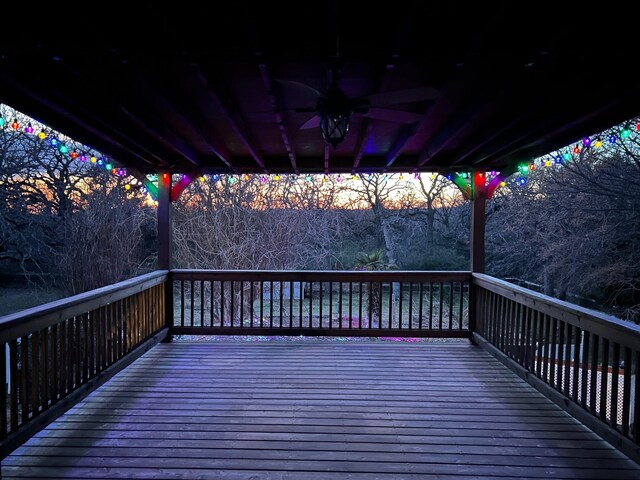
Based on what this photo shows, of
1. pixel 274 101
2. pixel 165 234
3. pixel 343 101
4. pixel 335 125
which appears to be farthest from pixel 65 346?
pixel 343 101

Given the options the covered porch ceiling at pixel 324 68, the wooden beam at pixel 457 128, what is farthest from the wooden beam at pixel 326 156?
the wooden beam at pixel 457 128

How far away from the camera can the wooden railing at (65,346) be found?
7.61ft

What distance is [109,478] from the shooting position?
206 cm

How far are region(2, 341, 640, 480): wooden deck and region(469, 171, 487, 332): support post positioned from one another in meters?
1.13

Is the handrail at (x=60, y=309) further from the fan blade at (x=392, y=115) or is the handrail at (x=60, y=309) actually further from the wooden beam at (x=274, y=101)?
the fan blade at (x=392, y=115)

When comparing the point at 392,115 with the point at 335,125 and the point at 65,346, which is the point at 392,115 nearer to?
the point at 335,125

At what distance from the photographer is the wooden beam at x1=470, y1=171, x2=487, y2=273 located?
16.1 feet

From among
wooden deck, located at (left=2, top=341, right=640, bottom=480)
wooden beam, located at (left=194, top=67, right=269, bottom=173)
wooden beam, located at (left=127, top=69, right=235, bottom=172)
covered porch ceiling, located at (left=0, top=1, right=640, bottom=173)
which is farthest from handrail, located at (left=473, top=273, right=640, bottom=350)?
→ wooden beam, located at (left=127, top=69, right=235, bottom=172)

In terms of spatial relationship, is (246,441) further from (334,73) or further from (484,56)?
(484,56)

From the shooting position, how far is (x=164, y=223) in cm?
502

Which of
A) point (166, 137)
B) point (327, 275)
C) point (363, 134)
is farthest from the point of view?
point (327, 275)

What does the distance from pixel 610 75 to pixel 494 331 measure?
290 cm

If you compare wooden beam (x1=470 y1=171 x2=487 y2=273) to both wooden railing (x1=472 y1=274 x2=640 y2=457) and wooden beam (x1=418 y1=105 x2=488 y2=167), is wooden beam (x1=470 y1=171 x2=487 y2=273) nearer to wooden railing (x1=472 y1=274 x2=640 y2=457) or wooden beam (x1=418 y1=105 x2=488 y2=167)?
wooden railing (x1=472 y1=274 x2=640 y2=457)

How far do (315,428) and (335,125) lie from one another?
82.8 inches
